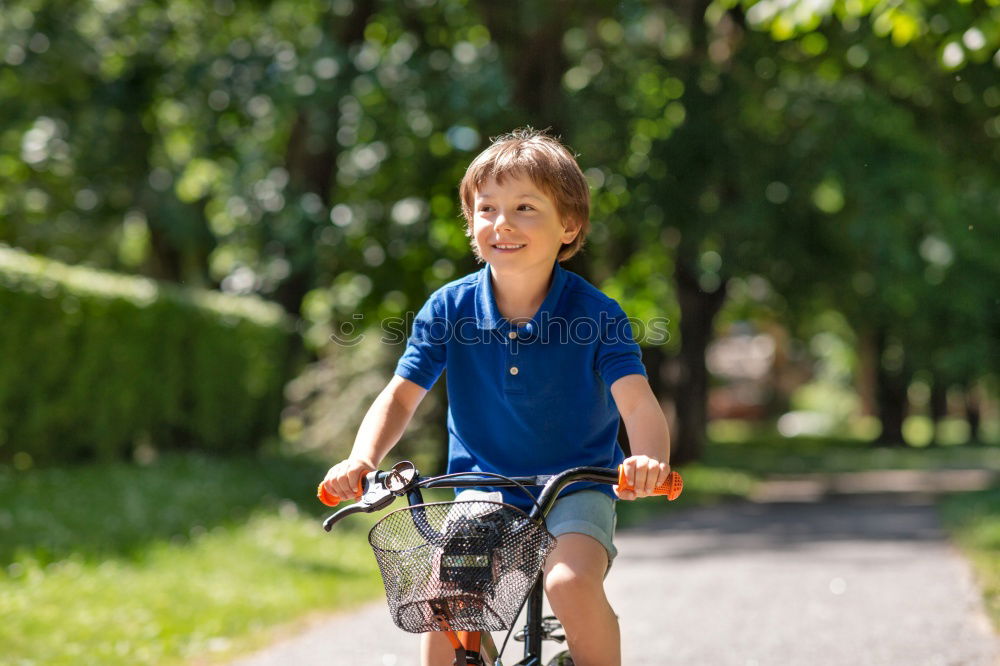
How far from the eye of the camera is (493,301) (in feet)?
10.3

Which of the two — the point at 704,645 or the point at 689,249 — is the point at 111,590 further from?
the point at 689,249

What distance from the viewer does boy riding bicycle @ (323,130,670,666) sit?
3002 mm

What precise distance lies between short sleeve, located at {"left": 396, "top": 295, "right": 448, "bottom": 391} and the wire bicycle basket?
623 millimetres

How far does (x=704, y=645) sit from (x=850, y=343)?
33097 mm

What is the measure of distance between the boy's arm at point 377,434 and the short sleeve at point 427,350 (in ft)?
0.09

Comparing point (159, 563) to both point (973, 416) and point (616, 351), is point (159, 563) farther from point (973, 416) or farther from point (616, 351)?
point (973, 416)

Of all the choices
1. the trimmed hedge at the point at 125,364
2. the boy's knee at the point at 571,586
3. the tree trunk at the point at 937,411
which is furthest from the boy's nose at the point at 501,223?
the tree trunk at the point at 937,411

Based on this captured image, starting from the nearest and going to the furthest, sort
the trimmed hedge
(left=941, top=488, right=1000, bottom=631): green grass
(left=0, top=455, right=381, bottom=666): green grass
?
(left=0, top=455, right=381, bottom=666): green grass, (left=941, top=488, right=1000, bottom=631): green grass, the trimmed hedge

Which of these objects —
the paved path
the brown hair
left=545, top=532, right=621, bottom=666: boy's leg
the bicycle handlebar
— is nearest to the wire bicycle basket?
the bicycle handlebar

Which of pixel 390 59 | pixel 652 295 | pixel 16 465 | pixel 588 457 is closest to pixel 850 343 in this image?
pixel 652 295

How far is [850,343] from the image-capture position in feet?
123

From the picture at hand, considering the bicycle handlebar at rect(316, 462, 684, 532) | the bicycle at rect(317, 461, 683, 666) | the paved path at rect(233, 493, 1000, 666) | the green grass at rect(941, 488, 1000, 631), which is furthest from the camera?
the green grass at rect(941, 488, 1000, 631)

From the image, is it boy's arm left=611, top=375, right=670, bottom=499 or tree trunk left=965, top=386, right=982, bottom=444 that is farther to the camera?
tree trunk left=965, top=386, right=982, bottom=444

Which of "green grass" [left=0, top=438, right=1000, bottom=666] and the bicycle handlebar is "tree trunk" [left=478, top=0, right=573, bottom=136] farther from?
the bicycle handlebar
